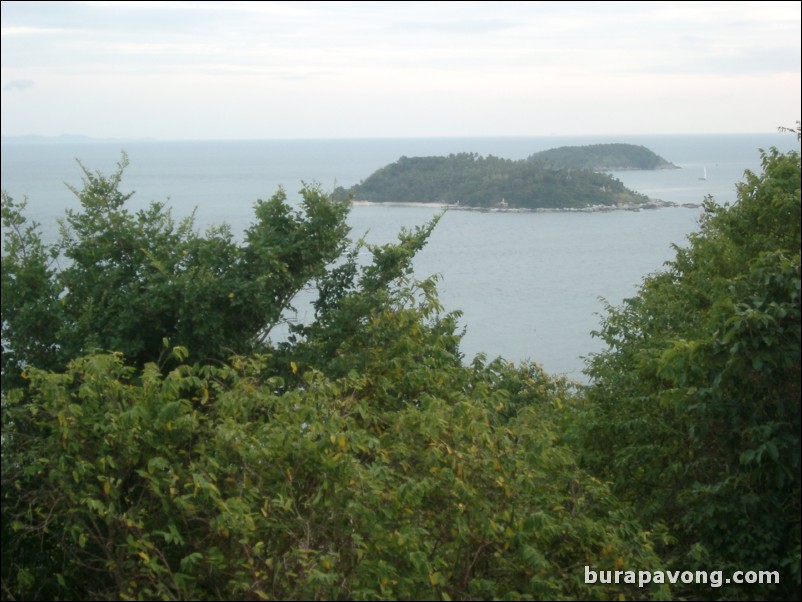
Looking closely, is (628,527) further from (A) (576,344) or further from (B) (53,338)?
(A) (576,344)

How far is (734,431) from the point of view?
5.46 metres

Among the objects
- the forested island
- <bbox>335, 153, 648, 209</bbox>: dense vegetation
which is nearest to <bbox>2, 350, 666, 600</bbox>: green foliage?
the forested island

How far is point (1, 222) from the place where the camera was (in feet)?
32.7

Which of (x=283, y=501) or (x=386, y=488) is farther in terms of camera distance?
(x=386, y=488)

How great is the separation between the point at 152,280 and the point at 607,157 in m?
86.8

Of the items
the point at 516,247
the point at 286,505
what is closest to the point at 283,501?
the point at 286,505

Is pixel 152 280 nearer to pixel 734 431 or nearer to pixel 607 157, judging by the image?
pixel 734 431

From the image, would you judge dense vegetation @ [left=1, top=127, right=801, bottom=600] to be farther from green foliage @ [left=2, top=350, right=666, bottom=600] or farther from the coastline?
the coastline

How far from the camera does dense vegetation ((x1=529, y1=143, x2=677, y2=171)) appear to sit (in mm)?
88750

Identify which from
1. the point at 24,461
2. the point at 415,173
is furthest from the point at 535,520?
the point at 415,173

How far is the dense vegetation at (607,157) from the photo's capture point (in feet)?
291

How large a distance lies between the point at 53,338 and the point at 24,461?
3.36 m

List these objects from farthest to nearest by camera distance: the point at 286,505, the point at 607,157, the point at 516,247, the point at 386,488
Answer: the point at 607,157, the point at 516,247, the point at 386,488, the point at 286,505

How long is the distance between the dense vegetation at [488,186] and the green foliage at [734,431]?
182ft
